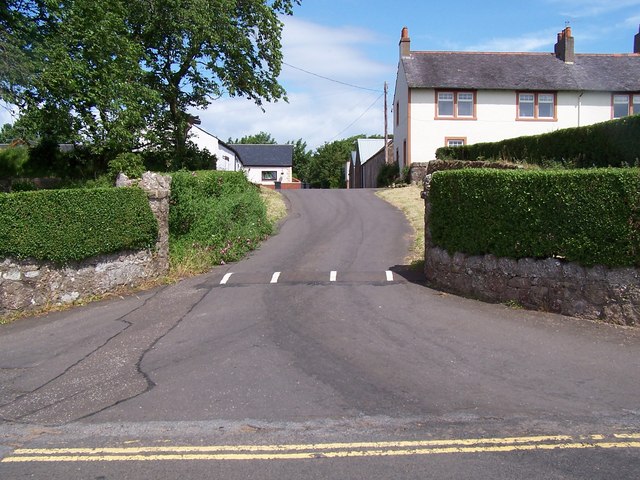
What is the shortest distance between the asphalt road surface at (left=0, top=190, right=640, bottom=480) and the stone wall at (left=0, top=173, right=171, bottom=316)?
541 mm

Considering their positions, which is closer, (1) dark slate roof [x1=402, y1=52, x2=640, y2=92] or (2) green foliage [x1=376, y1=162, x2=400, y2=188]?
(1) dark slate roof [x1=402, y1=52, x2=640, y2=92]

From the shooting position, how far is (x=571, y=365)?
700cm

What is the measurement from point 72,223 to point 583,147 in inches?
564

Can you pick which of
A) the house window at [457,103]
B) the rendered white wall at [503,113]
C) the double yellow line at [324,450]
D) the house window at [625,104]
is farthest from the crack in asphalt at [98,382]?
the house window at [625,104]

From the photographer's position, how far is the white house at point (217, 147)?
161 ft

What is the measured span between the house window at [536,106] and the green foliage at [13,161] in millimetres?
27808

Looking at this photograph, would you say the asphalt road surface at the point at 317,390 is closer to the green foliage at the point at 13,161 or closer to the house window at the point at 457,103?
the green foliage at the point at 13,161

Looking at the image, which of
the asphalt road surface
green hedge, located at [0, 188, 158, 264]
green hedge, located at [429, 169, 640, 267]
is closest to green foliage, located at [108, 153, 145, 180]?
green hedge, located at [0, 188, 158, 264]

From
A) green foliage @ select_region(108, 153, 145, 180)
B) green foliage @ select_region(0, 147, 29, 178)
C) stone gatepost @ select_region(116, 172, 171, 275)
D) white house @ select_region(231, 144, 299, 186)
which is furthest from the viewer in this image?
white house @ select_region(231, 144, 299, 186)

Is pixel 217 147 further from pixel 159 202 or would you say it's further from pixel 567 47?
pixel 159 202

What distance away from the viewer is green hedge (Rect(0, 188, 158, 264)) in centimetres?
1038

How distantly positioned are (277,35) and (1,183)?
13770 millimetres

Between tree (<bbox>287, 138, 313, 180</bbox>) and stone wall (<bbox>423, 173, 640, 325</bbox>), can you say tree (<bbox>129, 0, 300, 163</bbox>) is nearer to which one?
stone wall (<bbox>423, 173, 640, 325</bbox>)

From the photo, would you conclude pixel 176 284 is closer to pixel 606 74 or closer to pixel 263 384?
pixel 263 384
